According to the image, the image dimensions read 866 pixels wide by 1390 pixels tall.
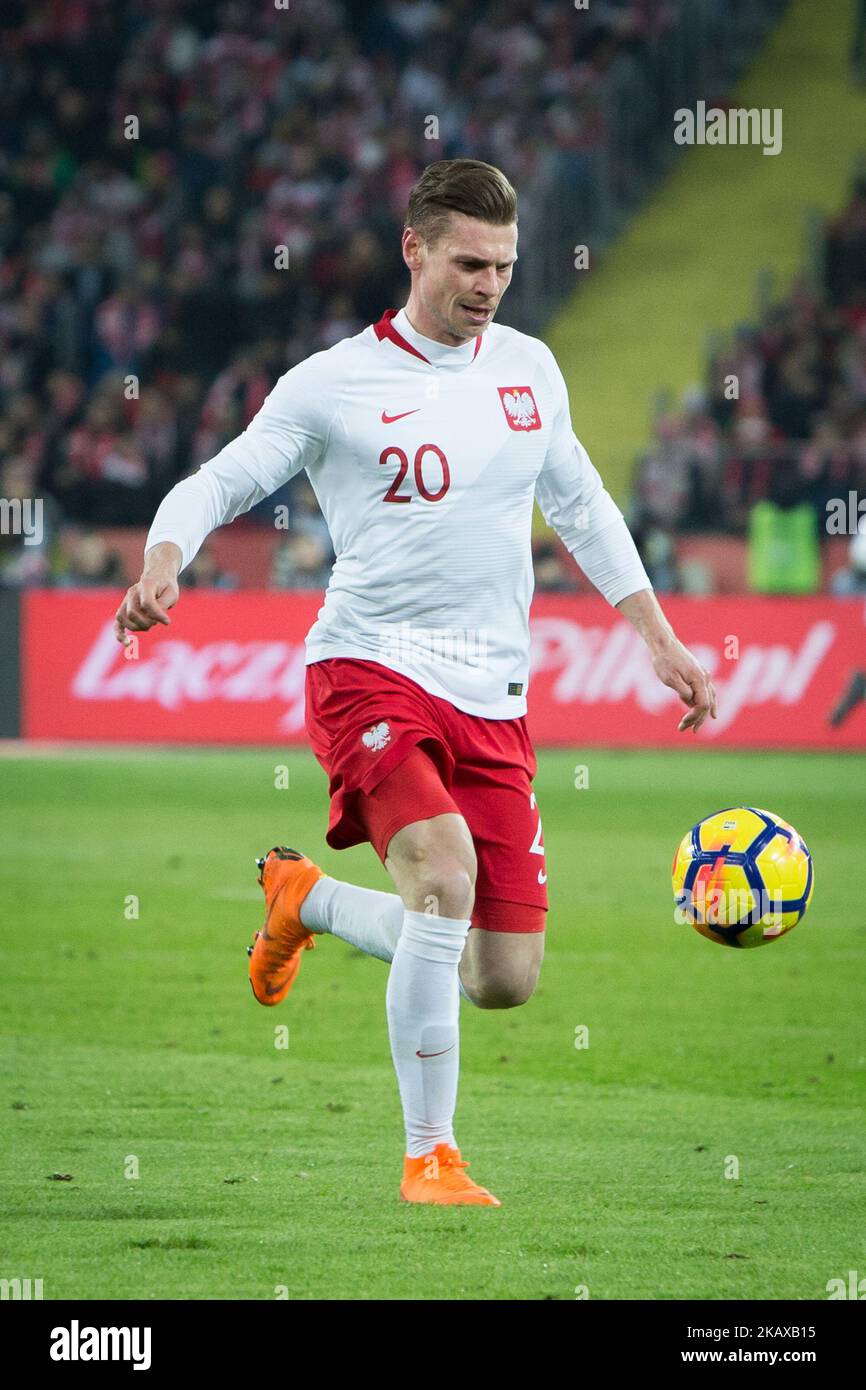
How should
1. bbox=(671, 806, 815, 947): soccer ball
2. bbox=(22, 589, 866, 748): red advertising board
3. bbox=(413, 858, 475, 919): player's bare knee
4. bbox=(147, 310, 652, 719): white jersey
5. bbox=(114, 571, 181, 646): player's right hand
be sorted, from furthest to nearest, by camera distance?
bbox=(22, 589, 866, 748): red advertising board < bbox=(671, 806, 815, 947): soccer ball < bbox=(147, 310, 652, 719): white jersey < bbox=(413, 858, 475, 919): player's bare knee < bbox=(114, 571, 181, 646): player's right hand

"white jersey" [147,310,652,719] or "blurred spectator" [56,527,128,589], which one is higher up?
"blurred spectator" [56,527,128,589]

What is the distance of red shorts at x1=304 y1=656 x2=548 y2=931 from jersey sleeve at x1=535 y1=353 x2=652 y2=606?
0.49 meters

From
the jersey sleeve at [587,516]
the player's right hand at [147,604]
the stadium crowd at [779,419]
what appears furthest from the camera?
the stadium crowd at [779,419]

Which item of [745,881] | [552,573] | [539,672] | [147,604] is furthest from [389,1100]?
[552,573]

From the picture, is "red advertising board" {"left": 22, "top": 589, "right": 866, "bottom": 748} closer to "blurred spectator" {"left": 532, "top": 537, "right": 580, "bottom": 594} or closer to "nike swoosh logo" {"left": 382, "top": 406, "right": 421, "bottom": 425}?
"blurred spectator" {"left": 532, "top": 537, "right": 580, "bottom": 594}

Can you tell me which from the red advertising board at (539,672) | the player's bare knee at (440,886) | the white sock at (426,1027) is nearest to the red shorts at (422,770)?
the player's bare knee at (440,886)

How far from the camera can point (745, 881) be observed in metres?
6.03

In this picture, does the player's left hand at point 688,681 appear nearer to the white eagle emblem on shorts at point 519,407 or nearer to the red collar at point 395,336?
the white eagle emblem on shorts at point 519,407

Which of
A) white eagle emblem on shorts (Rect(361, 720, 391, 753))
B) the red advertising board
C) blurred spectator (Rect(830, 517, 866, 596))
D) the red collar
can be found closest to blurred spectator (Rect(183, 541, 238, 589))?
the red advertising board

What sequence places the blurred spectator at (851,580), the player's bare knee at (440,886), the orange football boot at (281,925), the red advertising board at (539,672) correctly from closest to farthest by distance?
the player's bare knee at (440,886) → the orange football boot at (281,925) → the red advertising board at (539,672) → the blurred spectator at (851,580)

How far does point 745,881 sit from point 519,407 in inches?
60.3

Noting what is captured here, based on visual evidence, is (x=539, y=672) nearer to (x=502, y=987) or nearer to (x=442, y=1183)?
(x=502, y=987)

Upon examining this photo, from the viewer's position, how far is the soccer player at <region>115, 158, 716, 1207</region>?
→ 513 centimetres

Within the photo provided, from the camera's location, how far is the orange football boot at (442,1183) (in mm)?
5047
